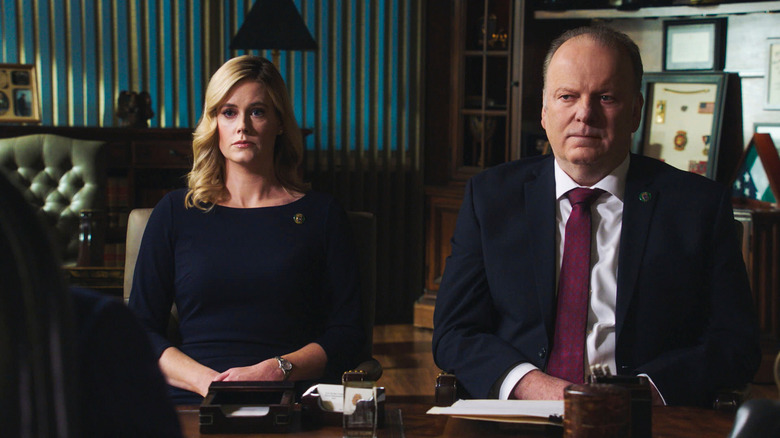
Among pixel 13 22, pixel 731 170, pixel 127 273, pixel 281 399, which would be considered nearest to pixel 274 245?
pixel 127 273

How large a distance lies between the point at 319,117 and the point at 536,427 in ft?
12.6

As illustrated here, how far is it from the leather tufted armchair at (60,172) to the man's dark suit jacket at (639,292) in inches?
90.2

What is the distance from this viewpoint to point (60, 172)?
3660 millimetres

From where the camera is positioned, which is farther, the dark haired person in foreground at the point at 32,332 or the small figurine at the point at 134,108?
the small figurine at the point at 134,108

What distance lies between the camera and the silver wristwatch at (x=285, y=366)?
71.0 inches

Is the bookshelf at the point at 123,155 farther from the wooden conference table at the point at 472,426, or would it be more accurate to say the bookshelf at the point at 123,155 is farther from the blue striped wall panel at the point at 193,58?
the wooden conference table at the point at 472,426

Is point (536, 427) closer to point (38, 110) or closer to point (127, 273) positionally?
point (127, 273)

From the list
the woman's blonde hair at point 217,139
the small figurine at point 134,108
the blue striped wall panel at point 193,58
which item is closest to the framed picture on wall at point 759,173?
the blue striped wall panel at point 193,58

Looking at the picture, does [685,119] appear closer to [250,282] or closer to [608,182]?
[608,182]

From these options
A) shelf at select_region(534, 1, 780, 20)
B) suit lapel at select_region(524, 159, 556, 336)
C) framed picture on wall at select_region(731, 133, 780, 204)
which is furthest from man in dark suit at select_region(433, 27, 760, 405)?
shelf at select_region(534, 1, 780, 20)

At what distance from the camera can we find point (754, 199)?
3.75 metres

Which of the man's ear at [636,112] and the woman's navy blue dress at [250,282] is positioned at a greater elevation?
the man's ear at [636,112]

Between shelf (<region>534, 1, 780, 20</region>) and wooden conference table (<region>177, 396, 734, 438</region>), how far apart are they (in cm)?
293

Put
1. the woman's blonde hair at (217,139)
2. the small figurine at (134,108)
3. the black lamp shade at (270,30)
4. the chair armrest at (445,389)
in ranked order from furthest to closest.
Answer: the small figurine at (134,108) < the black lamp shade at (270,30) < the woman's blonde hair at (217,139) < the chair armrest at (445,389)
